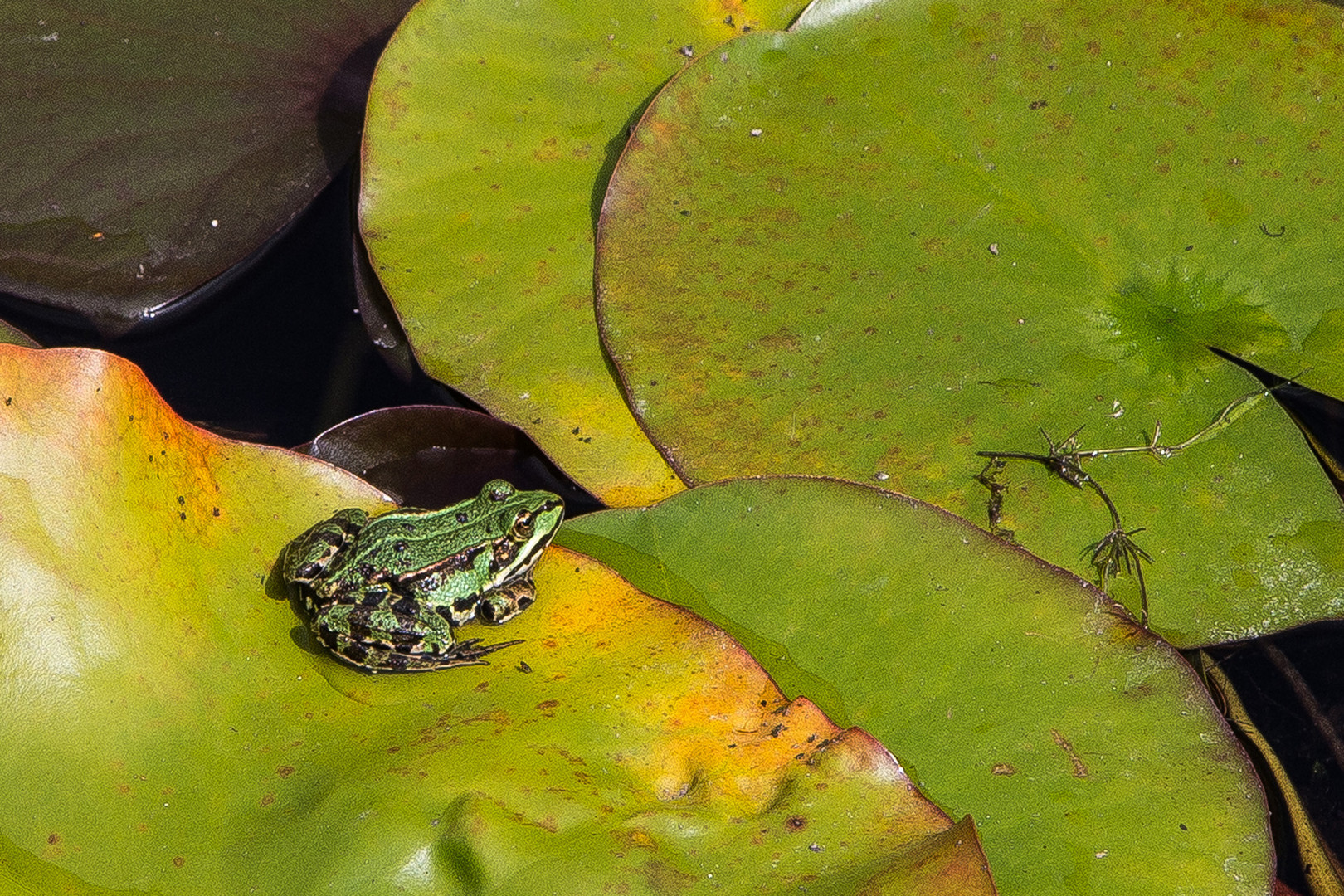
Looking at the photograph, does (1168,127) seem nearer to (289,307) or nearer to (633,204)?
(633,204)

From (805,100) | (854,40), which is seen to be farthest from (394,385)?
(854,40)

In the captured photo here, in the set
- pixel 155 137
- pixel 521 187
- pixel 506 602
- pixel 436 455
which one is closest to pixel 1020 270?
pixel 521 187

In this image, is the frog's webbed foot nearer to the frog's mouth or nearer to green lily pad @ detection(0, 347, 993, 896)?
green lily pad @ detection(0, 347, 993, 896)

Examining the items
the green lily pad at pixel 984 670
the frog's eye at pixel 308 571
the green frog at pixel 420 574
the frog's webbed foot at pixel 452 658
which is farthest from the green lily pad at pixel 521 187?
the frog's eye at pixel 308 571

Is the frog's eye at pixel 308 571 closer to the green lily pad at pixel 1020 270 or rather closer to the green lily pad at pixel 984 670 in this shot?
the green lily pad at pixel 984 670

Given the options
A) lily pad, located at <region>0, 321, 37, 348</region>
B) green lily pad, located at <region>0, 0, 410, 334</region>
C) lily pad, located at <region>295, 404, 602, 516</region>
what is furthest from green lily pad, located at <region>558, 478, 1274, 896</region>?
green lily pad, located at <region>0, 0, 410, 334</region>

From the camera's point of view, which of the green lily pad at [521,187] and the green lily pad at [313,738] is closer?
the green lily pad at [313,738]
